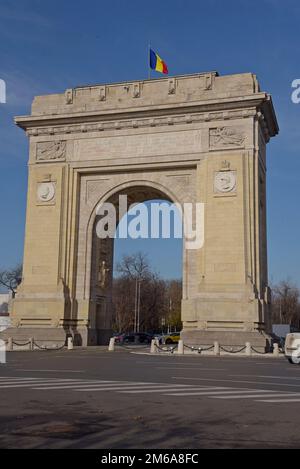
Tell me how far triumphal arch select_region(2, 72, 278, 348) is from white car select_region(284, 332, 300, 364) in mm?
5616

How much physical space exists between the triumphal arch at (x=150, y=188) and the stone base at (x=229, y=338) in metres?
0.08

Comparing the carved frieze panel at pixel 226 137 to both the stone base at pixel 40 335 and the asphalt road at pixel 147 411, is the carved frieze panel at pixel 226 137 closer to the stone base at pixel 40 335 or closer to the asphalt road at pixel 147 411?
the stone base at pixel 40 335

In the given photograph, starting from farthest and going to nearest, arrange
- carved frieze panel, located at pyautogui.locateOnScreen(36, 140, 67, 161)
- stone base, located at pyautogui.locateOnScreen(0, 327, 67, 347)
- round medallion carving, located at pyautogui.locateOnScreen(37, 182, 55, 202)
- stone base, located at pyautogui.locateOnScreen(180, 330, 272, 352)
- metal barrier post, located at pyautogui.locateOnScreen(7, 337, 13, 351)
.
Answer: carved frieze panel, located at pyautogui.locateOnScreen(36, 140, 67, 161)
round medallion carving, located at pyautogui.locateOnScreen(37, 182, 55, 202)
stone base, located at pyautogui.locateOnScreen(0, 327, 67, 347)
metal barrier post, located at pyautogui.locateOnScreen(7, 337, 13, 351)
stone base, located at pyautogui.locateOnScreen(180, 330, 272, 352)

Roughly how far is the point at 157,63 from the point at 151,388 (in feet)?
94.3

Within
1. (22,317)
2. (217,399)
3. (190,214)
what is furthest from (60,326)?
(217,399)

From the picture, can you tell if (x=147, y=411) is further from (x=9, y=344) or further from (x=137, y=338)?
(x=137, y=338)

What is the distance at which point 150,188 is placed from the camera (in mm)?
36562

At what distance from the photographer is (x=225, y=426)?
799cm

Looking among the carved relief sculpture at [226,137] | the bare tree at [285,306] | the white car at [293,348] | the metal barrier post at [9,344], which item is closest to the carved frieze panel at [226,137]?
the carved relief sculpture at [226,137]

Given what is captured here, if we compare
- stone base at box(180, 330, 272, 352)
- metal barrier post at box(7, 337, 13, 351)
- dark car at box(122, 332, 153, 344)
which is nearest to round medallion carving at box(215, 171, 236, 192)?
stone base at box(180, 330, 272, 352)

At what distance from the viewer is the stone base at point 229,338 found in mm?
30703

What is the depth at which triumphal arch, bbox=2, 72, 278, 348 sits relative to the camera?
32625 mm

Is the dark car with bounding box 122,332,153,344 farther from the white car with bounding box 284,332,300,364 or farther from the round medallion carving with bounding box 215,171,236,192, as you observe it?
the white car with bounding box 284,332,300,364

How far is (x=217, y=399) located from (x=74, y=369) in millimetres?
8141
